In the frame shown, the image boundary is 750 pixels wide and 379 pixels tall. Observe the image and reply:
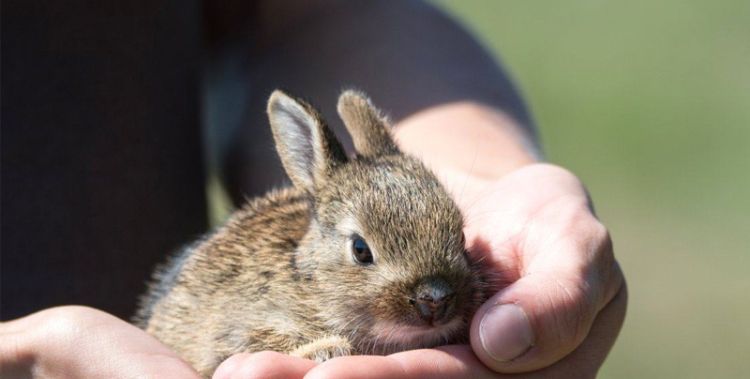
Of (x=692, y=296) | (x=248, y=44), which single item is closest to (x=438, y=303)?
(x=248, y=44)

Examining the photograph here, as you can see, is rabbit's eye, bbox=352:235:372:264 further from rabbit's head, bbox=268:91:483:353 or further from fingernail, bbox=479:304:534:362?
fingernail, bbox=479:304:534:362

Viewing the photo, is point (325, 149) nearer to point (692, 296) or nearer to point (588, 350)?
point (588, 350)

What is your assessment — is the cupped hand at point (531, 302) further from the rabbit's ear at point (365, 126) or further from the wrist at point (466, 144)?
the rabbit's ear at point (365, 126)

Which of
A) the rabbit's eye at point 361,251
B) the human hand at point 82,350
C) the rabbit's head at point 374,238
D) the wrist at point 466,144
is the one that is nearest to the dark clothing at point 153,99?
the wrist at point 466,144

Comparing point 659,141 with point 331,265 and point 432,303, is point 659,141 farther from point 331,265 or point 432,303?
point 432,303

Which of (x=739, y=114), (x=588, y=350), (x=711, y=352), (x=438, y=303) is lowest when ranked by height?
(x=711, y=352)

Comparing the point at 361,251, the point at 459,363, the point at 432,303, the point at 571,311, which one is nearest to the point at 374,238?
the point at 361,251

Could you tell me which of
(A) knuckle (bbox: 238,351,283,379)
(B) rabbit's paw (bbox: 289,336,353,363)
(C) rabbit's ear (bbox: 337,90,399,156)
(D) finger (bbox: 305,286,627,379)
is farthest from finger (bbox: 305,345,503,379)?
(C) rabbit's ear (bbox: 337,90,399,156)
